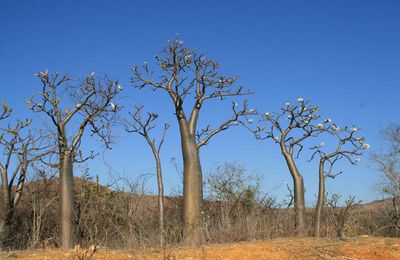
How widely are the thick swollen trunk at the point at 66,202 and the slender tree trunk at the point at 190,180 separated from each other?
2.07 meters

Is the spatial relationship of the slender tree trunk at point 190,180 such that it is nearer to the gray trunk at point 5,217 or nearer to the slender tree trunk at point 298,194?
the slender tree trunk at point 298,194

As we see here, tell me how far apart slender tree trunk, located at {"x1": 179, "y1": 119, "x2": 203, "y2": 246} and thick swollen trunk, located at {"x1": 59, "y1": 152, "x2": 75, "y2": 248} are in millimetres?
2068

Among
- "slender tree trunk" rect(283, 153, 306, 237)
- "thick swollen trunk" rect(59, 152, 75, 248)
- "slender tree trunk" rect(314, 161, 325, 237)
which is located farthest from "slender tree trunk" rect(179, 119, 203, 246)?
"slender tree trunk" rect(314, 161, 325, 237)

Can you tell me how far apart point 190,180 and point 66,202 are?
7.58 feet

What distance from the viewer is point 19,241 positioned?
504 inches

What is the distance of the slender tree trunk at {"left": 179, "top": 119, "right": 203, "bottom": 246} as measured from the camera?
8531 millimetres

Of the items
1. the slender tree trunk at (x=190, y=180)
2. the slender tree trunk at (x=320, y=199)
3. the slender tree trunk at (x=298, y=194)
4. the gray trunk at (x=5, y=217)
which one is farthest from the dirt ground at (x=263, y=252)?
the gray trunk at (x=5, y=217)

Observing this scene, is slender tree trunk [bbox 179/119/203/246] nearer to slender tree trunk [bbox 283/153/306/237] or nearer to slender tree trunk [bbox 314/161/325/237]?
slender tree trunk [bbox 283/153/306/237]

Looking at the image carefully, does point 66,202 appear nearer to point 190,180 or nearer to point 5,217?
point 190,180

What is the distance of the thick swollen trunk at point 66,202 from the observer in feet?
28.2

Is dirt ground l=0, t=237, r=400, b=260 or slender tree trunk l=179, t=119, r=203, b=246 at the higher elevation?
slender tree trunk l=179, t=119, r=203, b=246

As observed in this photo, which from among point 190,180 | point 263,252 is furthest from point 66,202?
point 263,252

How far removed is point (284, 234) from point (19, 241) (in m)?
7.44

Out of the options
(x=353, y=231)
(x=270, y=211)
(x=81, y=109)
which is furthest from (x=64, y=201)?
(x=353, y=231)
